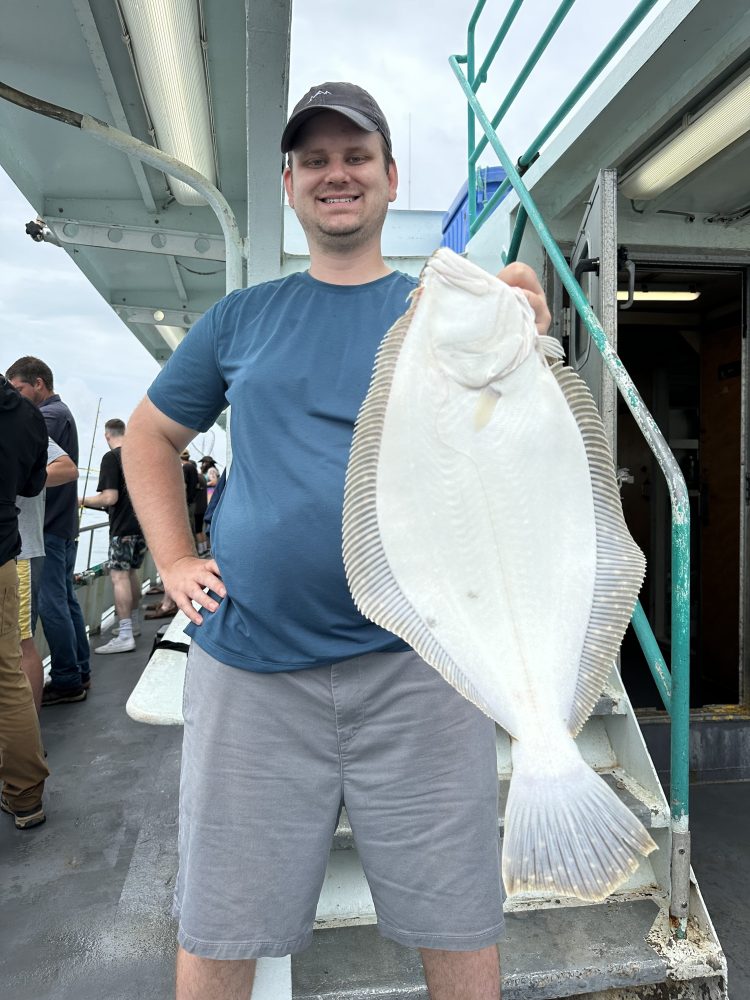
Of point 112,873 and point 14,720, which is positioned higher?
point 14,720

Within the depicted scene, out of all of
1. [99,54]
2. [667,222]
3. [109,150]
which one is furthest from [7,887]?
[667,222]

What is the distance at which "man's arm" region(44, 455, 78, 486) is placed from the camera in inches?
155

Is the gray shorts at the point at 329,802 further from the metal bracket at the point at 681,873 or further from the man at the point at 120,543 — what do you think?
the man at the point at 120,543

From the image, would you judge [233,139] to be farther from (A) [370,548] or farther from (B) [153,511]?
(A) [370,548]

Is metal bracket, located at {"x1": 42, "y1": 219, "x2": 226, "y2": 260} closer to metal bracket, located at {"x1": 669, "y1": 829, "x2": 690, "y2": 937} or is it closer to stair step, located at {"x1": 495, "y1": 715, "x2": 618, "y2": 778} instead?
stair step, located at {"x1": 495, "y1": 715, "x2": 618, "y2": 778}

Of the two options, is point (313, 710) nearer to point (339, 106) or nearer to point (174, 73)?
point (339, 106)

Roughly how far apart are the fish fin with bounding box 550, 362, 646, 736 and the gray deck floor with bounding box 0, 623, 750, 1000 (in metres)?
1.81

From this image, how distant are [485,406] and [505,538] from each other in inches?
7.8

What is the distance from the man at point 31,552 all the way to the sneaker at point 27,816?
566 mm

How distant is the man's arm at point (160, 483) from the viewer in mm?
1439

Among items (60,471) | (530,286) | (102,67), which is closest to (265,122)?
(102,67)

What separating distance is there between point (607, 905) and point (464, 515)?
183 centimetres

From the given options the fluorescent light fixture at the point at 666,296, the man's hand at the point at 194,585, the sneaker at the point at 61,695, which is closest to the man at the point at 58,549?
the sneaker at the point at 61,695

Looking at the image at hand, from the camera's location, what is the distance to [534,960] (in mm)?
2031
